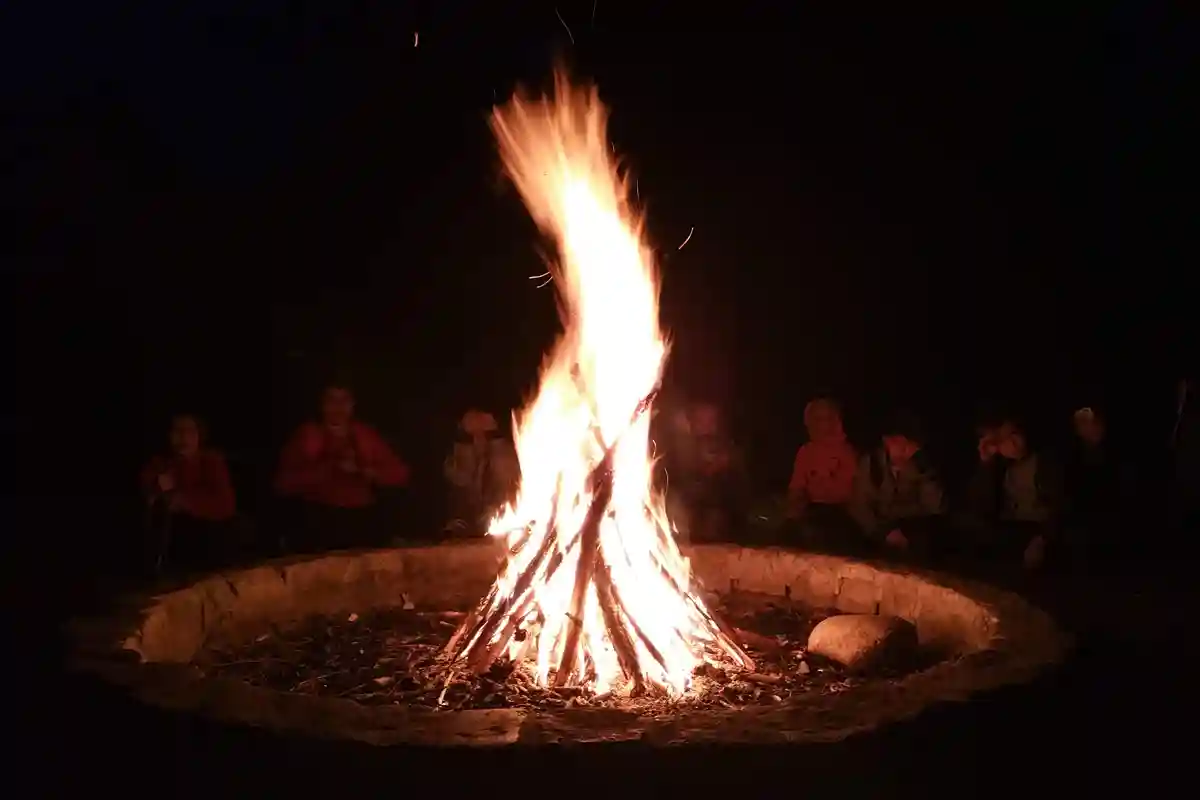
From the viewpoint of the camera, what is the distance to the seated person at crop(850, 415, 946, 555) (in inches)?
280

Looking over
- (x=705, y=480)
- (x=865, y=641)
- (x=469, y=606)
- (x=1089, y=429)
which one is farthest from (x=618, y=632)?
(x=1089, y=429)

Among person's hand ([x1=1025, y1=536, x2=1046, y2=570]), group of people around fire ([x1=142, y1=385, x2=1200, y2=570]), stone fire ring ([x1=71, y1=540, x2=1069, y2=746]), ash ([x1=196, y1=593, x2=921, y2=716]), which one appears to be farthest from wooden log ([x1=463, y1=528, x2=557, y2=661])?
person's hand ([x1=1025, y1=536, x2=1046, y2=570])

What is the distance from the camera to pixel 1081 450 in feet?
24.7

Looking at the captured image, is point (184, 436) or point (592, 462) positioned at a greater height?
point (184, 436)

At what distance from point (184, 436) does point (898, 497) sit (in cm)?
442

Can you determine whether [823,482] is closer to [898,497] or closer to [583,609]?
[898,497]

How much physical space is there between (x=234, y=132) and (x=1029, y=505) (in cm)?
922

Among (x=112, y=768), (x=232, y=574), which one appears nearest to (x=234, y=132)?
(x=232, y=574)

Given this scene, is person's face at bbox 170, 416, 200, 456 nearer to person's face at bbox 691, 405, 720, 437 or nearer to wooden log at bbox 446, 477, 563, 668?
wooden log at bbox 446, 477, 563, 668

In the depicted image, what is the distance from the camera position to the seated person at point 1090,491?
6898mm

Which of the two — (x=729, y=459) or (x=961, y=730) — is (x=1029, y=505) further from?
(x=961, y=730)

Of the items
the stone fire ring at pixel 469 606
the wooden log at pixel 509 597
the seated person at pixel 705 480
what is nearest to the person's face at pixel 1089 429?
the seated person at pixel 705 480

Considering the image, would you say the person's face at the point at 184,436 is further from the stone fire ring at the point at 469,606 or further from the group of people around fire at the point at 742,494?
the stone fire ring at the point at 469,606

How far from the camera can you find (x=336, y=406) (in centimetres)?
768
